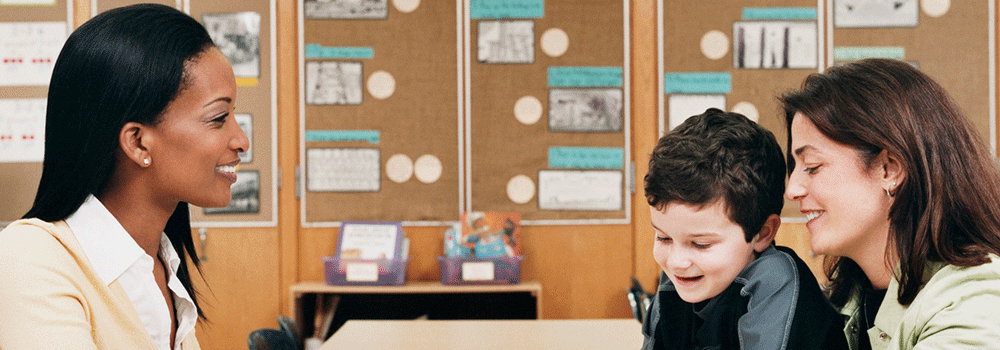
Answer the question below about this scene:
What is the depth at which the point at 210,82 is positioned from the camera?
113 centimetres


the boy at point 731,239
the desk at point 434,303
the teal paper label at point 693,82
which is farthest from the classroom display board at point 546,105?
the boy at point 731,239

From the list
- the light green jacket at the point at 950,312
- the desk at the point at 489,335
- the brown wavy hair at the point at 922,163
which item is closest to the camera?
the light green jacket at the point at 950,312

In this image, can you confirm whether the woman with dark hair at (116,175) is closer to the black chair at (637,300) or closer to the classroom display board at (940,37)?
the black chair at (637,300)

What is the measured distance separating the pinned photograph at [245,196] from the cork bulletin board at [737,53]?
232 centimetres

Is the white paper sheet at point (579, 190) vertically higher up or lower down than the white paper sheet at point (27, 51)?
lower down

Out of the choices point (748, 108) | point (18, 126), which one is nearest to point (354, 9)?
point (18, 126)

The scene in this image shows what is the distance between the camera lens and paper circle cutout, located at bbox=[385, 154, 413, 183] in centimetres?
369

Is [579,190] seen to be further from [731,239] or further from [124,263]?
[124,263]

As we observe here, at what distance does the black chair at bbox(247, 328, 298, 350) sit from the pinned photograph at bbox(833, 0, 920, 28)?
3.37 m

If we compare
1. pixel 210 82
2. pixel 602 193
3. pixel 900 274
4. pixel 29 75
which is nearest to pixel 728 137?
pixel 900 274

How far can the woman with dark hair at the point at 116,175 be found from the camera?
2.93 ft

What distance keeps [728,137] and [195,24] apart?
3.28 ft

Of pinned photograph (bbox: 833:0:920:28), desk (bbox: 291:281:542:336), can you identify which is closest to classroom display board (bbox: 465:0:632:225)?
desk (bbox: 291:281:542:336)

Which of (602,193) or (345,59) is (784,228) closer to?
(602,193)
